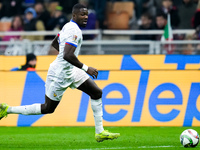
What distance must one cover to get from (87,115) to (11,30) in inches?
285

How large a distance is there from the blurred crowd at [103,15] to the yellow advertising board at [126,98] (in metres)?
4.94

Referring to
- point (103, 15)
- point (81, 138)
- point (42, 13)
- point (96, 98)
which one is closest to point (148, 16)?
point (103, 15)

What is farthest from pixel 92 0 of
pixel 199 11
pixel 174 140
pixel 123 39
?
pixel 174 140

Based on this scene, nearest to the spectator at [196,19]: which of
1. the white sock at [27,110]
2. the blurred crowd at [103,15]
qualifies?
the blurred crowd at [103,15]

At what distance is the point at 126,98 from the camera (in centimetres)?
1142

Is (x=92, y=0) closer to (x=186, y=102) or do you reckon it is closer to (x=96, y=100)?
(x=186, y=102)

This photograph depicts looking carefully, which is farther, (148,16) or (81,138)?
(148,16)

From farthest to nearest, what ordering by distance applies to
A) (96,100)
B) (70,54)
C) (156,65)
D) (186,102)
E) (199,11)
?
(199,11), (156,65), (186,102), (96,100), (70,54)

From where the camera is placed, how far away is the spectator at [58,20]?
1700 cm

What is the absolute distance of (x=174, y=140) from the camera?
8922mm

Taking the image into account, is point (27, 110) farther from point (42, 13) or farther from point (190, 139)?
point (42, 13)

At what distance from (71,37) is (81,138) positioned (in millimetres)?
2245

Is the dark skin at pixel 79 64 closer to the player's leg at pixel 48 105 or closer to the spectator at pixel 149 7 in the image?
the player's leg at pixel 48 105

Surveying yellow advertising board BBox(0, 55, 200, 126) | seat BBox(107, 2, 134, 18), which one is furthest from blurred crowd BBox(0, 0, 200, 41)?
yellow advertising board BBox(0, 55, 200, 126)
